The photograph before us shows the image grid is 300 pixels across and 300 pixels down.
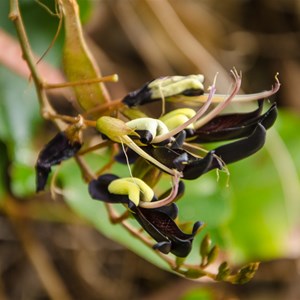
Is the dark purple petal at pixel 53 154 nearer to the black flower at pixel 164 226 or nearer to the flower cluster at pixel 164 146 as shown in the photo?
the flower cluster at pixel 164 146

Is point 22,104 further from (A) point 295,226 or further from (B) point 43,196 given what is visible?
(A) point 295,226

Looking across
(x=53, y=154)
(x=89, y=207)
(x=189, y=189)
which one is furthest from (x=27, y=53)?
(x=189, y=189)

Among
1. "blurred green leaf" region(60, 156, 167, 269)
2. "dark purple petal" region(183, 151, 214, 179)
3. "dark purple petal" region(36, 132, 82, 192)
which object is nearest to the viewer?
"dark purple petal" region(183, 151, 214, 179)

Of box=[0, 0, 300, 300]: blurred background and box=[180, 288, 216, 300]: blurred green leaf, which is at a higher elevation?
box=[0, 0, 300, 300]: blurred background

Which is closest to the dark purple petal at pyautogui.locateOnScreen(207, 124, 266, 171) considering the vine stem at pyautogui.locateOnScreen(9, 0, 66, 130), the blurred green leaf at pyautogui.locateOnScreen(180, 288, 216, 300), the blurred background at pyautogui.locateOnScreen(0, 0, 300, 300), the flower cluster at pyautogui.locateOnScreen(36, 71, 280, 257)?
the flower cluster at pyautogui.locateOnScreen(36, 71, 280, 257)

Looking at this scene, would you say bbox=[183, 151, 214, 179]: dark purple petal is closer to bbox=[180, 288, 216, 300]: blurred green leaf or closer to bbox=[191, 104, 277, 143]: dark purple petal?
bbox=[191, 104, 277, 143]: dark purple petal

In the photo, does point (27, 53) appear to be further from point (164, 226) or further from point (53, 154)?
point (164, 226)

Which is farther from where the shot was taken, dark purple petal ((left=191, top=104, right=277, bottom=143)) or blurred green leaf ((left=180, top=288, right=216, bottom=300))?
blurred green leaf ((left=180, top=288, right=216, bottom=300))

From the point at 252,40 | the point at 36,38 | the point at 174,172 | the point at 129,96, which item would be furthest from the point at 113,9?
the point at 174,172
